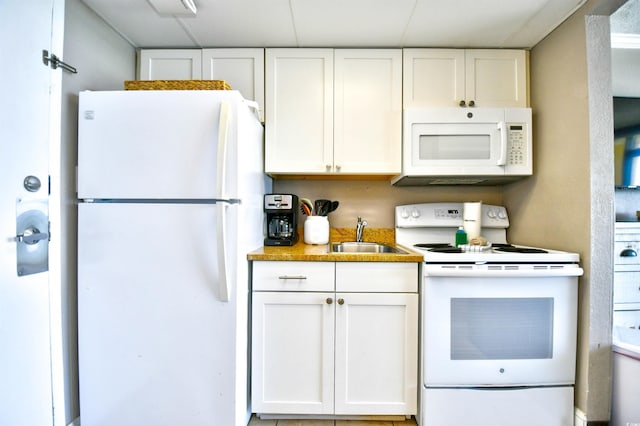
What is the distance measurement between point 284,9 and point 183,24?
23.3 inches

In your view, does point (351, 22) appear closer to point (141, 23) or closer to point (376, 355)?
point (141, 23)

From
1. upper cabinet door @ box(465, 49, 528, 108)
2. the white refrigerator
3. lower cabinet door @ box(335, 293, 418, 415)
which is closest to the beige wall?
upper cabinet door @ box(465, 49, 528, 108)

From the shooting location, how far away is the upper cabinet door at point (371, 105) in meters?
1.82

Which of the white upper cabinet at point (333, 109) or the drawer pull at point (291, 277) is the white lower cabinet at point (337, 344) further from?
the white upper cabinet at point (333, 109)

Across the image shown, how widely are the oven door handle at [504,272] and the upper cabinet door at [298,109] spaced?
0.89 metres

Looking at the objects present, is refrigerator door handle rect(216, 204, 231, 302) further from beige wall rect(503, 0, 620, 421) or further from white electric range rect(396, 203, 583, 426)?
beige wall rect(503, 0, 620, 421)

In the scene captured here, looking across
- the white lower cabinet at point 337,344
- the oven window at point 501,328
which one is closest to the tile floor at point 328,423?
the white lower cabinet at point 337,344

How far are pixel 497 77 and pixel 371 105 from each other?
2.64 ft

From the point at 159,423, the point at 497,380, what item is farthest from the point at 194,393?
the point at 497,380

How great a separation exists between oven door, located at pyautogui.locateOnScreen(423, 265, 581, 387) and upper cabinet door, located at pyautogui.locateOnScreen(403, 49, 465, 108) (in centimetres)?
109

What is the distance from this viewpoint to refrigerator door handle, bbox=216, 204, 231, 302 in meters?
1.25

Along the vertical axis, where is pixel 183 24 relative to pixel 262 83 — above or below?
above

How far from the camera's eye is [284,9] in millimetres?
1521

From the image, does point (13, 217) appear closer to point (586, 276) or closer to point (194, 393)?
point (194, 393)
